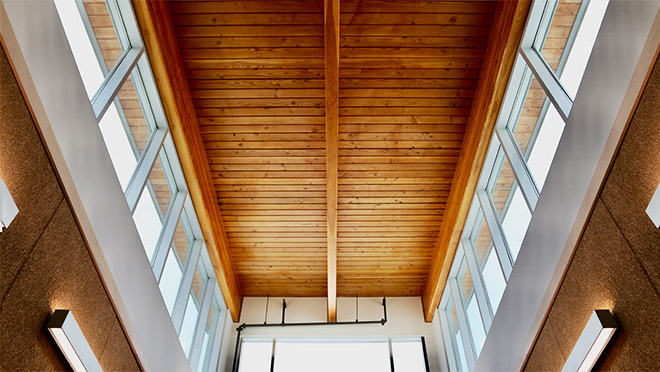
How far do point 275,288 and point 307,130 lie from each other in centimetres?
281

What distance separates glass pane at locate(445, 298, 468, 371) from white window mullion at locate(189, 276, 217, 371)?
2962mm

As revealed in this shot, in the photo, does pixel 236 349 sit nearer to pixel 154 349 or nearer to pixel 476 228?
pixel 154 349

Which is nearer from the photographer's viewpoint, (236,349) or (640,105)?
(640,105)

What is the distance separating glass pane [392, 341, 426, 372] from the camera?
21.5ft

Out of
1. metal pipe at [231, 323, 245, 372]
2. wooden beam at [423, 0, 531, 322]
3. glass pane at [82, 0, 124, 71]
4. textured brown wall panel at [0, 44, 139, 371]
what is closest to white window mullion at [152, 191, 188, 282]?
textured brown wall panel at [0, 44, 139, 371]

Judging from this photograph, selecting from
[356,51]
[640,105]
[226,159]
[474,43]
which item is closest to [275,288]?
[226,159]

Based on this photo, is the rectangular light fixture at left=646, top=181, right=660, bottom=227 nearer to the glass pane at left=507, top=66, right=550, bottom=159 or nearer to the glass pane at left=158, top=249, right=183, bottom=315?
the glass pane at left=507, top=66, right=550, bottom=159

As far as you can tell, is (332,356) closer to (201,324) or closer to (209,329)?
(209,329)

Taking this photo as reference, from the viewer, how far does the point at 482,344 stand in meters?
5.28

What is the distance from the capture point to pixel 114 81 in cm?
371

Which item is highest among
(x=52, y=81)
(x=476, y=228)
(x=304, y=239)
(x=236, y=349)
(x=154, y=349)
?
(x=304, y=239)

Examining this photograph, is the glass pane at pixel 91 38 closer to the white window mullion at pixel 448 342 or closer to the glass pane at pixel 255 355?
the glass pane at pixel 255 355

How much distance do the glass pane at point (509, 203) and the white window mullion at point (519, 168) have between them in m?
0.15

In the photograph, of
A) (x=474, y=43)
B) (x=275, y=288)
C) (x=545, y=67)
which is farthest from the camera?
(x=275, y=288)
